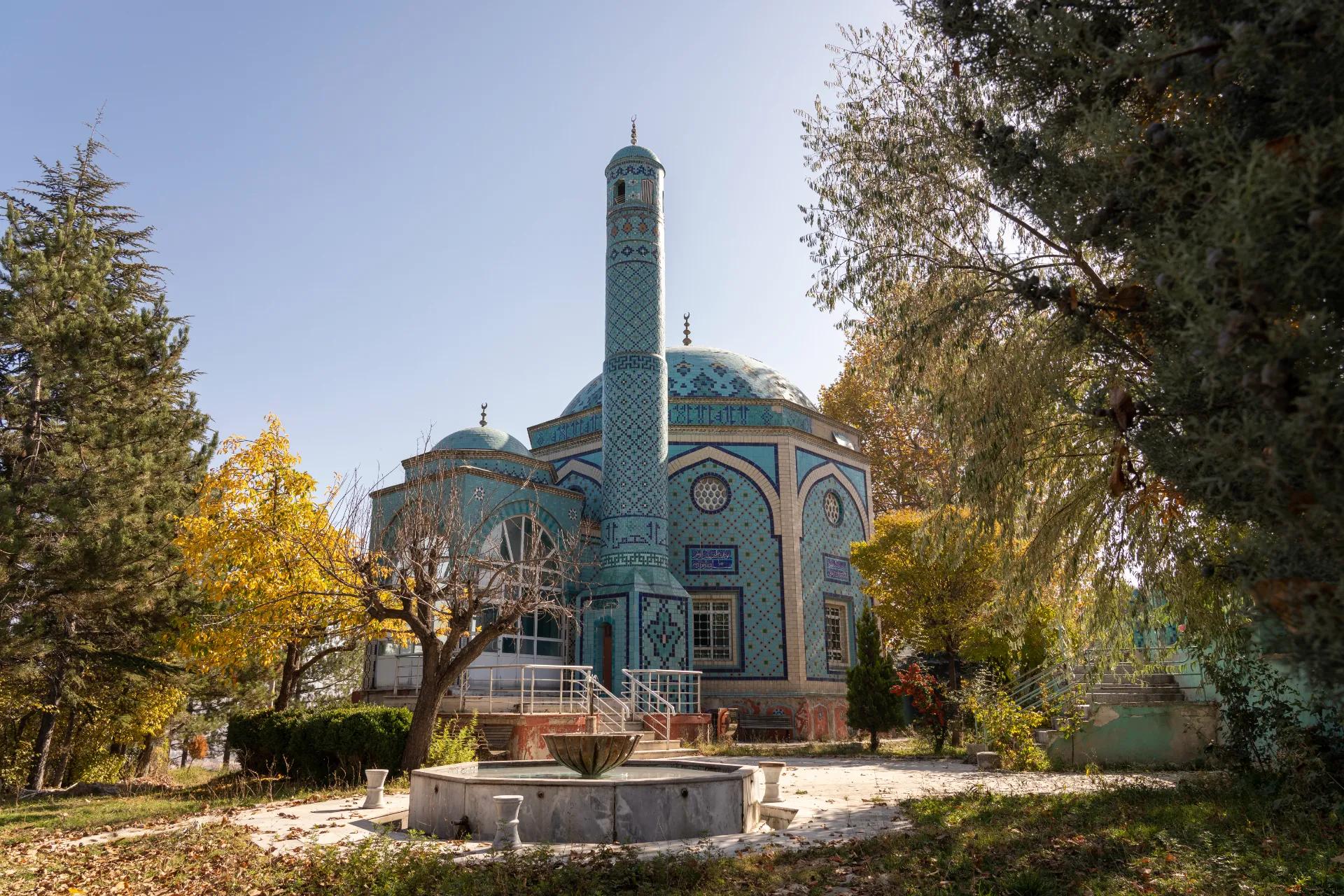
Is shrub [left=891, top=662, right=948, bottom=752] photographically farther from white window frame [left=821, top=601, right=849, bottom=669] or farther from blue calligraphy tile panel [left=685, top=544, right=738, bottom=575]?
→ blue calligraphy tile panel [left=685, top=544, right=738, bottom=575]

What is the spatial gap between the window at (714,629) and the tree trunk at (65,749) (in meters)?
11.3

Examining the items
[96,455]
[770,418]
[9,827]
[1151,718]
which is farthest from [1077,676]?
[96,455]

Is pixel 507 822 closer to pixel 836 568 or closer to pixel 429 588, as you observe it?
pixel 429 588

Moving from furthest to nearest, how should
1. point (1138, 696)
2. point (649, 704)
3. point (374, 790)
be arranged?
point (649, 704), point (1138, 696), point (374, 790)

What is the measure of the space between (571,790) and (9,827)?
5.56 m

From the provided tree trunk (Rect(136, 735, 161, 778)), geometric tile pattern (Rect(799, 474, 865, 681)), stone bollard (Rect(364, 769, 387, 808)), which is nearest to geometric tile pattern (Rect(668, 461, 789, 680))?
geometric tile pattern (Rect(799, 474, 865, 681))

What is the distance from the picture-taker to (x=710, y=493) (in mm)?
21609

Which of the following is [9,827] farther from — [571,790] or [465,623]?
[571,790]

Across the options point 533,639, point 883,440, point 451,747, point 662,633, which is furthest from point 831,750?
point 883,440

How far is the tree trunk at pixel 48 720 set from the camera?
1273cm

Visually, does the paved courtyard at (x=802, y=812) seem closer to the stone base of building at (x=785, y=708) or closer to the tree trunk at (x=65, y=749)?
→ the tree trunk at (x=65, y=749)

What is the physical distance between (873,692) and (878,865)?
10855 mm

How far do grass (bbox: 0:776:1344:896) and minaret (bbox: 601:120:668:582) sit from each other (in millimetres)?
11812

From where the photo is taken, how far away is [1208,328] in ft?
11.0
